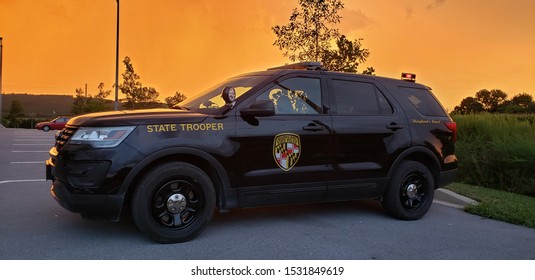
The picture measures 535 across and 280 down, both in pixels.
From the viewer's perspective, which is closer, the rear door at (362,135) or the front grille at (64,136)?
the front grille at (64,136)

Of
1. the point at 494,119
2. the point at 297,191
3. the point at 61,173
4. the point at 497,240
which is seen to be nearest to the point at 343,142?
the point at 297,191

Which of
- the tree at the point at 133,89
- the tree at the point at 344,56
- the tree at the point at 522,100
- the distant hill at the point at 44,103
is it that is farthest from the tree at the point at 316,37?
the distant hill at the point at 44,103

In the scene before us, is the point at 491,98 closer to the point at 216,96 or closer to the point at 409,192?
the point at 409,192

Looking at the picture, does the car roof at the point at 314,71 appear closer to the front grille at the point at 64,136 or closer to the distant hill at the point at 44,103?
the front grille at the point at 64,136

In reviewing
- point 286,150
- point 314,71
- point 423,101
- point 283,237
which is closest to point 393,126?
point 423,101

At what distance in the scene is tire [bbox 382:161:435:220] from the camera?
5.74 metres

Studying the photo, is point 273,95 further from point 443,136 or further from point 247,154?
point 443,136

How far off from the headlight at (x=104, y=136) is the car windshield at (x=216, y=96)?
37.2 inches

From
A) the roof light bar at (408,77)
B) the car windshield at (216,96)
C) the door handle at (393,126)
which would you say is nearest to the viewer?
the car windshield at (216,96)

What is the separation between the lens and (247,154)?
4.78 meters

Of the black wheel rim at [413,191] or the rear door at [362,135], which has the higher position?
the rear door at [362,135]

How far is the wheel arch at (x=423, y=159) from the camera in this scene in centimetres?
574

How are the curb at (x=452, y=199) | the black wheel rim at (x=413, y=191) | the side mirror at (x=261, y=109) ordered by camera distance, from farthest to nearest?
the curb at (x=452, y=199) → the black wheel rim at (x=413, y=191) → the side mirror at (x=261, y=109)
